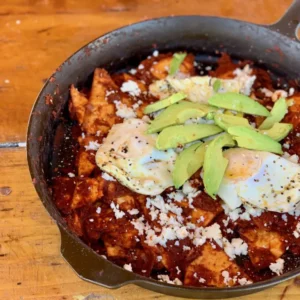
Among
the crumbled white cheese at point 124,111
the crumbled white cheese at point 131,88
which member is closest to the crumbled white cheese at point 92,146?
the crumbled white cheese at point 124,111

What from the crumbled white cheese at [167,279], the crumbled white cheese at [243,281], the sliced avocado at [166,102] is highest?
the sliced avocado at [166,102]

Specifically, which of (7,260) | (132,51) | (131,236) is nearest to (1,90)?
(132,51)

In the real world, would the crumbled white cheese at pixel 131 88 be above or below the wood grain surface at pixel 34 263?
above

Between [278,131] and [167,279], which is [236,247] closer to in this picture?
[167,279]

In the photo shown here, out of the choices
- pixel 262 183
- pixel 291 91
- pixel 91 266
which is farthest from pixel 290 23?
pixel 91 266

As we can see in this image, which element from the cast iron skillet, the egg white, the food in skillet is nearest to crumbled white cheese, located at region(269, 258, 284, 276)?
the food in skillet

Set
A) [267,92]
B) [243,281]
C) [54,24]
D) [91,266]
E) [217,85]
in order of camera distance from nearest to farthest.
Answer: [91,266] < [243,281] < [217,85] < [267,92] < [54,24]

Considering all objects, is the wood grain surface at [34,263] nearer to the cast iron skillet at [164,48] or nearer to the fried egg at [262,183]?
the cast iron skillet at [164,48]

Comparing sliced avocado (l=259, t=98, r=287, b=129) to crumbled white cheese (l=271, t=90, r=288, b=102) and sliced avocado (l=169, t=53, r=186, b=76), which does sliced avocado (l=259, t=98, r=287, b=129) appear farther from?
sliced avocado (l=169, t=53, r=186, b=76)
